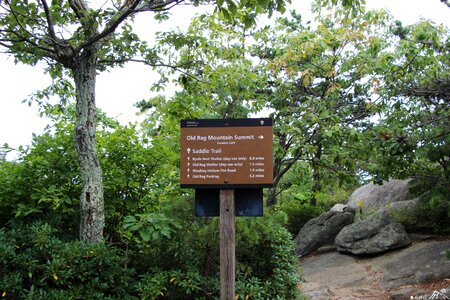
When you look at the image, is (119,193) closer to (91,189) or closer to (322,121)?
(91,189)

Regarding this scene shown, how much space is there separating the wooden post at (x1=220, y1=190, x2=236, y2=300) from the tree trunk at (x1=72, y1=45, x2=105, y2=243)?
56.3 inches

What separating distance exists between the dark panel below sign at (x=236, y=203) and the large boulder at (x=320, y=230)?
7.65 metres

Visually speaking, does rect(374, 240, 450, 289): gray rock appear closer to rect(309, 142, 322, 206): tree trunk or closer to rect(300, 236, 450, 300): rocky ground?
rect(300, 236, 450, 300): rocky ground

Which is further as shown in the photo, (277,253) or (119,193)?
(119,193)

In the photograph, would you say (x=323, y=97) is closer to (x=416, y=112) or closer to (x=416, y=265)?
(x=416, y=112)

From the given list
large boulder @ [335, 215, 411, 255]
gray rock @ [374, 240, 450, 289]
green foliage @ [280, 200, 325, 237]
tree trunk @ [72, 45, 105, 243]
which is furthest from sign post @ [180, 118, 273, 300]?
green foliage @ [280, 200, 325, 237]

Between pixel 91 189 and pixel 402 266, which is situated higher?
pixel 91 189

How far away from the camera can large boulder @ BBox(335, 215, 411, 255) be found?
9328 mm

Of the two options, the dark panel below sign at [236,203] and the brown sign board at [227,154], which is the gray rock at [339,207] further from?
the brown sign board at [227,154]

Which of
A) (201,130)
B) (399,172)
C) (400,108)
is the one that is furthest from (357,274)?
(201,130)

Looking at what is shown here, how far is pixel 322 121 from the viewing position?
22.8 ft

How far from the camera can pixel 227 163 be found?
12.8ft

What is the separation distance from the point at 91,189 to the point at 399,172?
5.09 metres

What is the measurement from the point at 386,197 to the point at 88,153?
9.59m
